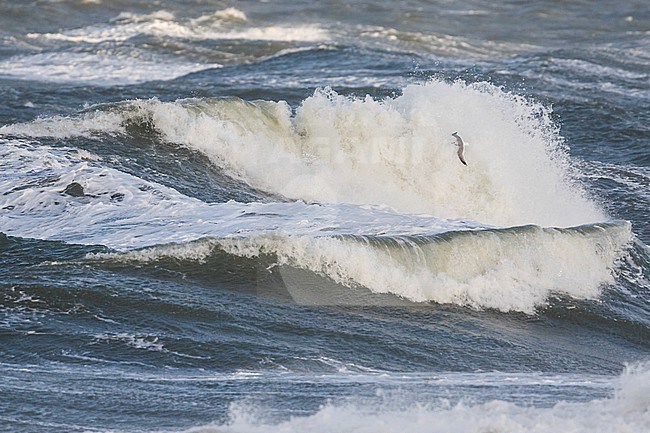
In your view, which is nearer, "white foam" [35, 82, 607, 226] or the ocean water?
the ocean water

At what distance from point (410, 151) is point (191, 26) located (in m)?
18.4

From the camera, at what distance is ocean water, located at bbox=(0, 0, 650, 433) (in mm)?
7180

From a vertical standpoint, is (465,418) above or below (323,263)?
above

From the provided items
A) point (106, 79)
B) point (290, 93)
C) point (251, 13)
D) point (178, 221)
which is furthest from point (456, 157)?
point (251, 13)

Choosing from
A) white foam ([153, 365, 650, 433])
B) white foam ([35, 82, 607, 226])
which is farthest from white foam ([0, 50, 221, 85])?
white foam ([153, 365, 650, 433])

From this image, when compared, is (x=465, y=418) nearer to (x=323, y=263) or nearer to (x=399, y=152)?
(x=323, y=263)

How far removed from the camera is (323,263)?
1043cm

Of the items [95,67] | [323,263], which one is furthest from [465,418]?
[95,67]

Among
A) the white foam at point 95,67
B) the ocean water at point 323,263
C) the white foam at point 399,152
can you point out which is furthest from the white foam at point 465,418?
the white foam at point 95,67

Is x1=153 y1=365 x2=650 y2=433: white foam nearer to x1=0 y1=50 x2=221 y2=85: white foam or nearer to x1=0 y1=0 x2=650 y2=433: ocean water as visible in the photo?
x1=0 y1=0 x2=650 y2=433: ocean water

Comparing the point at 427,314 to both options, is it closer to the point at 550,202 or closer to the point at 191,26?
the point at 550,202

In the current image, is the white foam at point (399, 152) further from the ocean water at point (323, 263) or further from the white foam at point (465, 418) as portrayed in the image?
the white foam at point (465, 418)

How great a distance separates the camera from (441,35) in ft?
110

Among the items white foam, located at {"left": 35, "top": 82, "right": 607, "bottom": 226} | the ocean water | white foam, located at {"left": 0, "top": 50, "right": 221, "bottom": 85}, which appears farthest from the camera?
white foam, located at {"left": 0, "top": 50, "right": 221, "bottom": 85}
